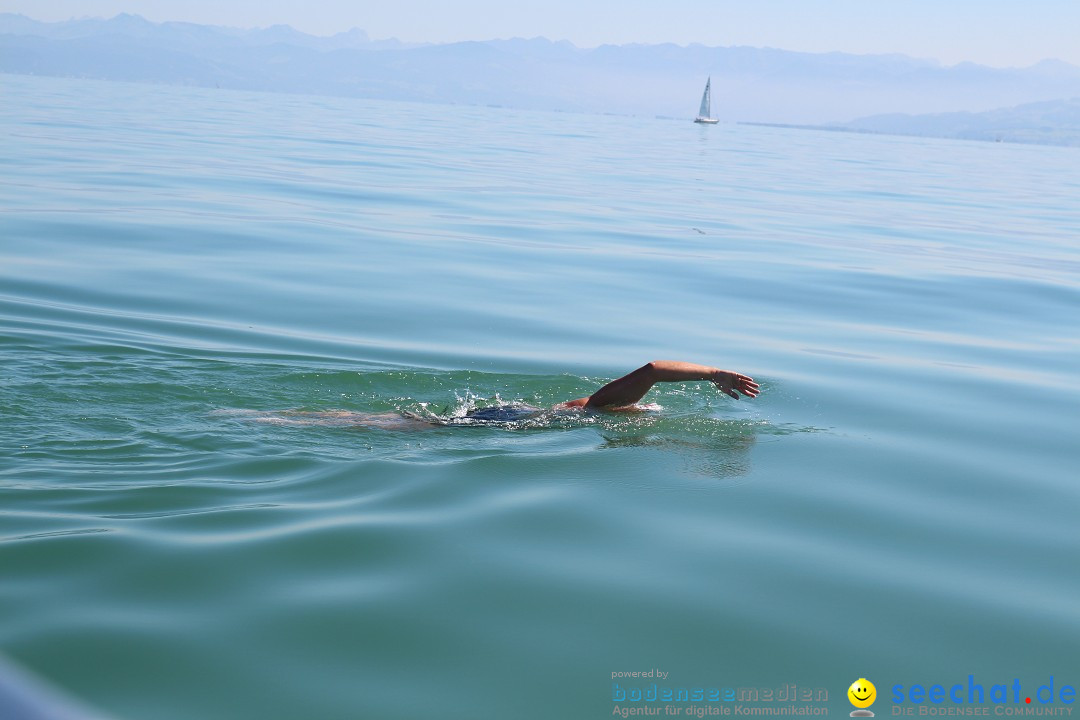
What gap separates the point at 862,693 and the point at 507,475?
3.34 metres

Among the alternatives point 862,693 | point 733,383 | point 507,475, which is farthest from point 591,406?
point 862,693

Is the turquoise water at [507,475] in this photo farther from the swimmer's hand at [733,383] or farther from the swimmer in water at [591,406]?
the swimmer's hand at [733,383]

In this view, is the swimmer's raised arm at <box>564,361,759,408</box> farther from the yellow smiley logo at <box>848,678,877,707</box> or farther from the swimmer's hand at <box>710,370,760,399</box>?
the yellow smiley logo at <box>848,678,877,707</box>

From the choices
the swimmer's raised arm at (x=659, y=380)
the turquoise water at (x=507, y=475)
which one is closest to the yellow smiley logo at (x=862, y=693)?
the turquoise water at (x=507, y=475)

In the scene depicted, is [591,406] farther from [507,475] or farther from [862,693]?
[862,693]

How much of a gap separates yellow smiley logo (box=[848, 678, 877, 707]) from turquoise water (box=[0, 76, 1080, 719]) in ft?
0.18

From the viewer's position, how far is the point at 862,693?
16.9 feet

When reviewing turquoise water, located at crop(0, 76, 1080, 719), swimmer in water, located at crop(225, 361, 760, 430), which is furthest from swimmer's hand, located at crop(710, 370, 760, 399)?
turquoise water, located at crop(0, 76, 1080, 719)

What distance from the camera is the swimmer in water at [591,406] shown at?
29.2 ft

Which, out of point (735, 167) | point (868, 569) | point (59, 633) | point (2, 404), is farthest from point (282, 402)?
point (735, 167)

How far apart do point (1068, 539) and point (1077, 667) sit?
6.40 ft

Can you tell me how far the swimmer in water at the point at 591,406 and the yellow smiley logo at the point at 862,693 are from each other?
3.78m

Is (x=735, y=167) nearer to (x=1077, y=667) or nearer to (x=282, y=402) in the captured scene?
(x=282, y=402)

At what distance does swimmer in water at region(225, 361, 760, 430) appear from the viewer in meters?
8.89
